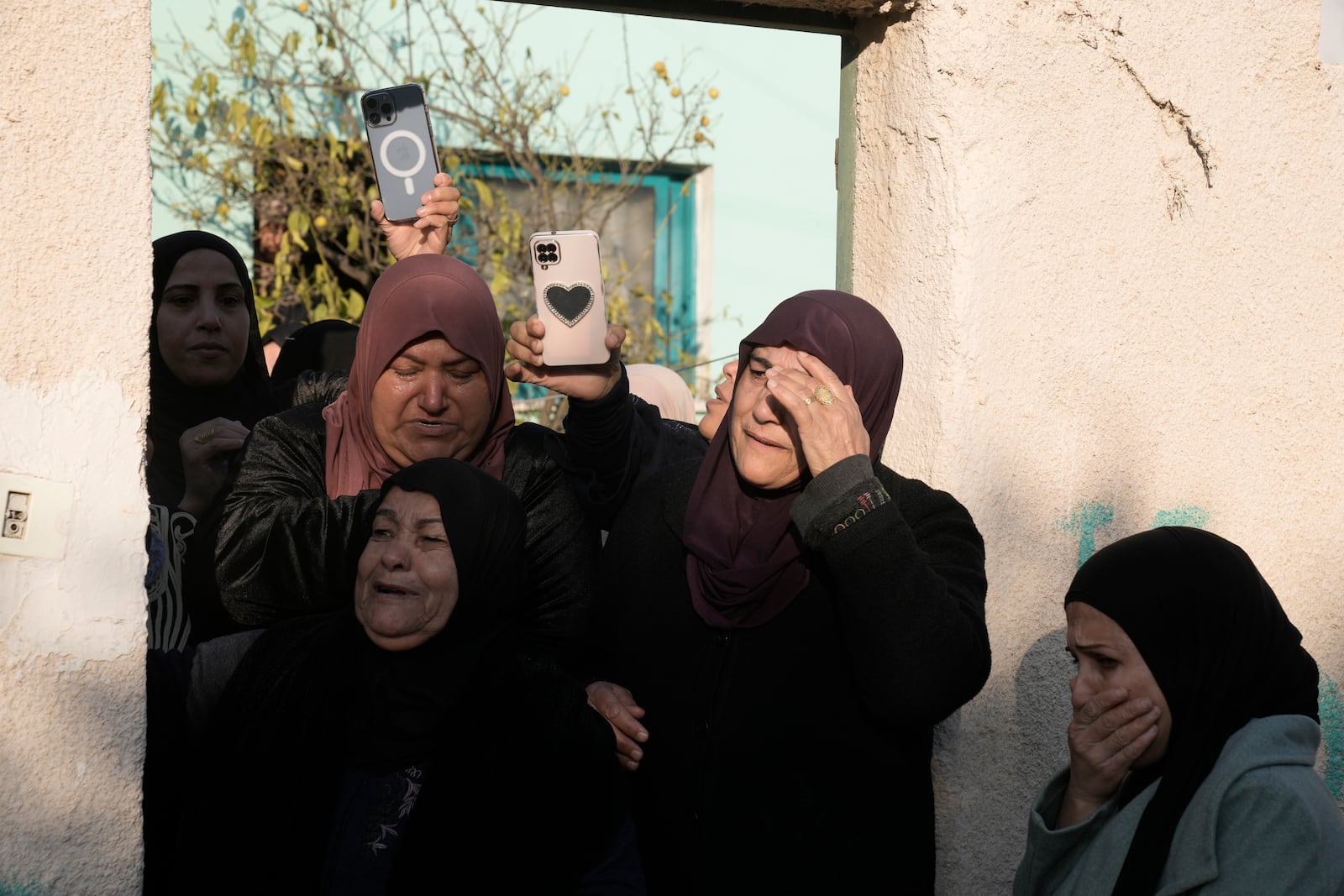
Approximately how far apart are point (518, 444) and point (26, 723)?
3.42 ft

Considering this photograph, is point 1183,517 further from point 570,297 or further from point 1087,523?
point 570,297

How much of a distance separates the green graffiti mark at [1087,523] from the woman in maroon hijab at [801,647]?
2.09ft

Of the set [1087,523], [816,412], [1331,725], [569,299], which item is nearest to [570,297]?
[569,299]

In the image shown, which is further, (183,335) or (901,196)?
(183,335)

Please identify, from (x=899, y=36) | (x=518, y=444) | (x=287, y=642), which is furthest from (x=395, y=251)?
(x=899, y=36)

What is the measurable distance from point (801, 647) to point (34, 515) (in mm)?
1192

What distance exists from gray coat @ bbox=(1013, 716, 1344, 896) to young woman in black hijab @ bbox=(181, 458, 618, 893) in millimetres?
834

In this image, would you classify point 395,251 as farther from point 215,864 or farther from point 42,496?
point 215,864

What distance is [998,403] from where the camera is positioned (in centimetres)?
268

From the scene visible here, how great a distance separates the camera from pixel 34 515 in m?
1.93

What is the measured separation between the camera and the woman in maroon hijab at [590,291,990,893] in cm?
201

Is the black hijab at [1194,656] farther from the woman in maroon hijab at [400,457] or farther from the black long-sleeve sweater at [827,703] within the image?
the woman in maroon hijab at [400,457]

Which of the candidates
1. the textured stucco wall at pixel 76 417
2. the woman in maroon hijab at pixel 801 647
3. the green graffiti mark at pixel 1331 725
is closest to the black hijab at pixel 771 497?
the woman in maroon hijab at pixel 801 647

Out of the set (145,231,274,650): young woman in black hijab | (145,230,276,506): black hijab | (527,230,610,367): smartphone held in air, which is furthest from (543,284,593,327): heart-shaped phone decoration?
(145,230,276,506): black hijab
